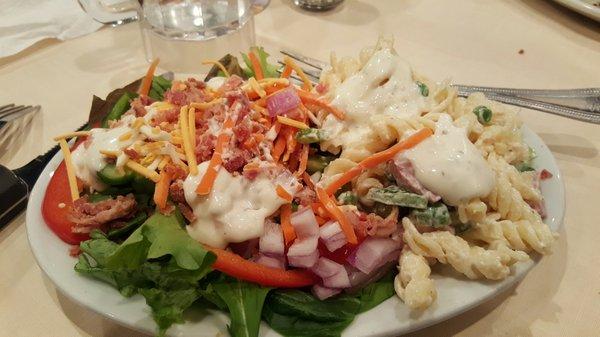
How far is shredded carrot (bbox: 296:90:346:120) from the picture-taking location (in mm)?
1396

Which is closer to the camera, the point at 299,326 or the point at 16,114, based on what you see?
the point at 299,326

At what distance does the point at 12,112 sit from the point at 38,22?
30.5 inches

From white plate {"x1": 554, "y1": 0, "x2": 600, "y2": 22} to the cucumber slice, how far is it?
2.09m

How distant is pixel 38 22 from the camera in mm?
2482

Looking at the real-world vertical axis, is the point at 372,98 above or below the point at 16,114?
above

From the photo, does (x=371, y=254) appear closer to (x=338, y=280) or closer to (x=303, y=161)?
(x=338, y=280)

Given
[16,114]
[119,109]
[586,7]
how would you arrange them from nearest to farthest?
[119,109] → [16,114] → [586,7]

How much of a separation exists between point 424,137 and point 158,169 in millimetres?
628

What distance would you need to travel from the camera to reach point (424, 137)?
4.05 feet

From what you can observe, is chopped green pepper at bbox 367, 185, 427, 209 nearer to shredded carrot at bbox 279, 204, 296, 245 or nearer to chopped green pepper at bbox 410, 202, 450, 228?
chopped green pepper at bbox 410, 202, 450, 228

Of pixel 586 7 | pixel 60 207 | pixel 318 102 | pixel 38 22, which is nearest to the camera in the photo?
pixel 60 207

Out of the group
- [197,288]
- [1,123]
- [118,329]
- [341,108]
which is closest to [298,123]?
[341,108]

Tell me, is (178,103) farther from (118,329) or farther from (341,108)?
(118,329)

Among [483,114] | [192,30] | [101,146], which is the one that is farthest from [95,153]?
[192,30]
